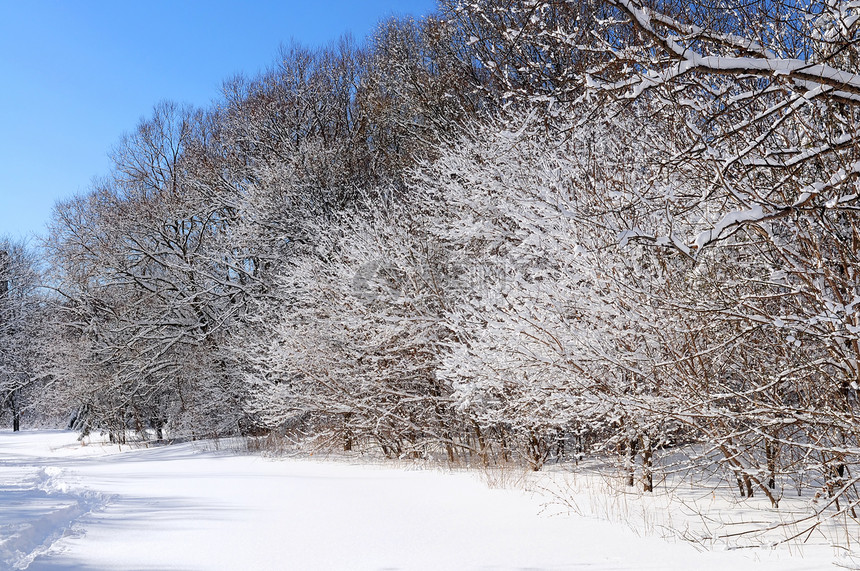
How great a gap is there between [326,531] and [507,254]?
621 centimetres

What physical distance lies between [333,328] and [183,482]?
4.22 meters

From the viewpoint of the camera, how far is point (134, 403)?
800 inches

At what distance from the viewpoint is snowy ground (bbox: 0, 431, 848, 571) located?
4.19 m

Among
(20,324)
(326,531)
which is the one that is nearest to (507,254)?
(326,531)

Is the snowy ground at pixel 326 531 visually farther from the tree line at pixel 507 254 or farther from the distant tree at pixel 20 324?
the distant tree at pixel 20 324

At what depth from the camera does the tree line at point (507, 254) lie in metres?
4.32

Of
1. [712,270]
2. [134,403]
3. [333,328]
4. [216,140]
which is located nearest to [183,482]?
[333,328]

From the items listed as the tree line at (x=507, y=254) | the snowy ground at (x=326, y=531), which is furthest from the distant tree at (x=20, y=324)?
the snowy ground at (x=326, y=531)

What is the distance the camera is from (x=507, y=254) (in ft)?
34.8

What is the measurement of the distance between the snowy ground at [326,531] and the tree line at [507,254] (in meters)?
1.04

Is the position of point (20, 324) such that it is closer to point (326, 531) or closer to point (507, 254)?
point (507, 254)

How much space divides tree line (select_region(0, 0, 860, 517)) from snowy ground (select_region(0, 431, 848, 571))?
3.40 feet

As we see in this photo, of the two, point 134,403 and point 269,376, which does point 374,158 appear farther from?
point 134,403

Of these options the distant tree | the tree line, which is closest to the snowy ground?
the tree line
